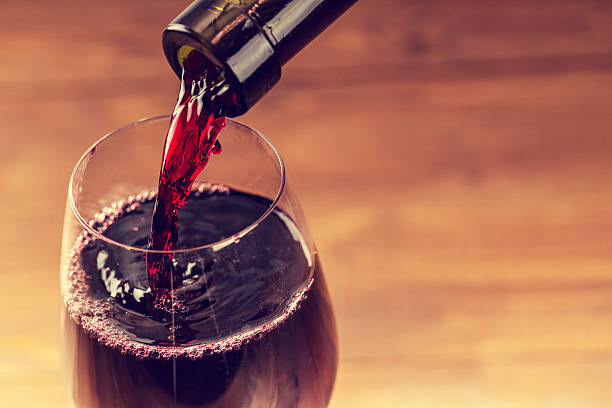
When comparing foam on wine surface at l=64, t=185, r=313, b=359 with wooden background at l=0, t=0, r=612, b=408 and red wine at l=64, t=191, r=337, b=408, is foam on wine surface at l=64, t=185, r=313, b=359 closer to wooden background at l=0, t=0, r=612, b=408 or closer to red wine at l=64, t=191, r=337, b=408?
red wine at l=64, t=191, r=337, b=408

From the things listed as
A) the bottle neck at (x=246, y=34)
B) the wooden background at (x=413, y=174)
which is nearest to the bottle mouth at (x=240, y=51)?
the bottle neck at (x=246, y=34)

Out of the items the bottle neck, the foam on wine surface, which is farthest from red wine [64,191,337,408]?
the bottle neck

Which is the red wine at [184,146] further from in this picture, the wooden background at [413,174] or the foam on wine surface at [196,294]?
the wooden background at [413,174]

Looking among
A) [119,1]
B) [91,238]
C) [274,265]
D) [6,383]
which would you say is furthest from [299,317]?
[119,1]

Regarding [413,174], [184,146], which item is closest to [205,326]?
[184,146]

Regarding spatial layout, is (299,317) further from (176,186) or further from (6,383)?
(6,383)

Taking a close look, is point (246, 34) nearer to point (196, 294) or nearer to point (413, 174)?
point (196, 294)
